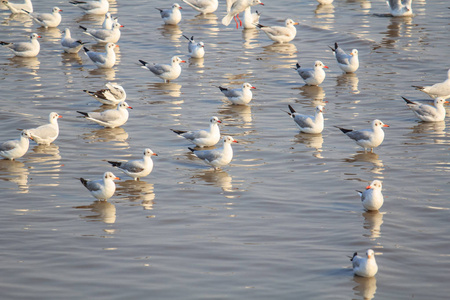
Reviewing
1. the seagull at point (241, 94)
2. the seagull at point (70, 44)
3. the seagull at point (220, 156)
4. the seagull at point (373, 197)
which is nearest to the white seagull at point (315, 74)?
the seagull at point (241, 94)

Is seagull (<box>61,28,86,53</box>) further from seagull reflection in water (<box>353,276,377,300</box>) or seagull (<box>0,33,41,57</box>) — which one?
seagull reflection in water (<box>353,276,377,300</box>)

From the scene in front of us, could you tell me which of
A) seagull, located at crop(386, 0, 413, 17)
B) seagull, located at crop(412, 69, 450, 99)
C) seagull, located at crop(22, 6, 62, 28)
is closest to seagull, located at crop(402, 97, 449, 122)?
seagull, located at crop(412, 69, 450, 99)

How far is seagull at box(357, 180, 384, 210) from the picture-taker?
459 inches

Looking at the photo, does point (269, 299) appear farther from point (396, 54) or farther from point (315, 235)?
point (396, 54)

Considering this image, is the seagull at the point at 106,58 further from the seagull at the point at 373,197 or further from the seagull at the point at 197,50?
the seagull at the point at 373,197

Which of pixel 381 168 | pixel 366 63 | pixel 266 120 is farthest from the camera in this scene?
pixel 366 63

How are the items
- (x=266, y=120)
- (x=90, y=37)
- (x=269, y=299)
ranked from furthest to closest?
(x=90, y=37)
(x=266, y=120)
(x=269, y=299)

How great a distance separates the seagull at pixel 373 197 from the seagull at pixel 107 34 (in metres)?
15.6

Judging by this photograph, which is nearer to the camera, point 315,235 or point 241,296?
point 241,296

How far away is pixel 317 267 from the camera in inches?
391

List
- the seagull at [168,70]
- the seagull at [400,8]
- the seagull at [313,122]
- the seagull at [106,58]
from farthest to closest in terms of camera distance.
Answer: the seagull at [400,8] < the seagull at [106,58] < the seagull at [168,70] < the seagull at [313,122]

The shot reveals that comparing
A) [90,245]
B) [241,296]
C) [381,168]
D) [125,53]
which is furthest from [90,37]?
[241,296]

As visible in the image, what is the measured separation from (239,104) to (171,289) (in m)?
9.76

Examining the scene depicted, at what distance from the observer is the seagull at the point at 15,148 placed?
563 inches
